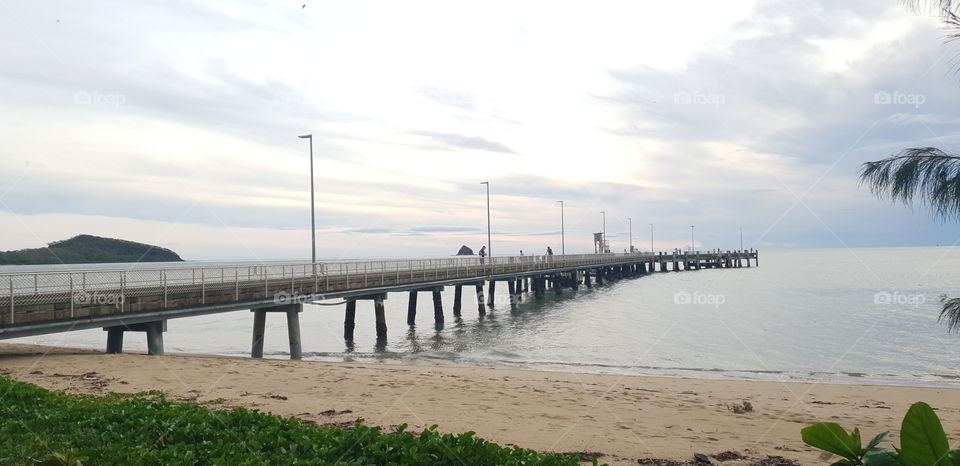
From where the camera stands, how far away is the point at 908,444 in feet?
6.52

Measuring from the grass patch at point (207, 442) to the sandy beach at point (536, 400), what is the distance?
2.37 m

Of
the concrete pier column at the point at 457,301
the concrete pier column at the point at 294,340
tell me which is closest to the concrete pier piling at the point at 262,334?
the concrete pier column at the point at 294,340

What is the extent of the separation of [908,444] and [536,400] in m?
11.3

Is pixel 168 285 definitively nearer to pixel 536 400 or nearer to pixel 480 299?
pixel 536 400

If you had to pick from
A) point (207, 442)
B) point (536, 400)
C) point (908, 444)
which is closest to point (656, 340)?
point (536, 400)

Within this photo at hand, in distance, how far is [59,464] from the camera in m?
5.05

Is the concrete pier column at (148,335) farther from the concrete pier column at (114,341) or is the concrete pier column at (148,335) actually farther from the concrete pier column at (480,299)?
the concrete pier column at (480,299)

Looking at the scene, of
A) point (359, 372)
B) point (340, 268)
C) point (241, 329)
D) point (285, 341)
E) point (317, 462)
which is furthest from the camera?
point (241, 329)

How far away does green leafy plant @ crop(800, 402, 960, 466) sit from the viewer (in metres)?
1.92

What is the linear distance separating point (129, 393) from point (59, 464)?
7.40 m

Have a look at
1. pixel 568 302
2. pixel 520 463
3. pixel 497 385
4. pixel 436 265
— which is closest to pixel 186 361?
pixel 497 385

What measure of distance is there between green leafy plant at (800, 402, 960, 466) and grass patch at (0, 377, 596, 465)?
4178 millimetres

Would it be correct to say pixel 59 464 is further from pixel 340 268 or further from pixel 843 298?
pixel 843 298

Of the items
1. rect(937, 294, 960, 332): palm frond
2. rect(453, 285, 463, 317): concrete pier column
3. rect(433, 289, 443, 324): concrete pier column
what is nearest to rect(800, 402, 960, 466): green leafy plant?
rect(937, 294, 960, 332): palm frond
